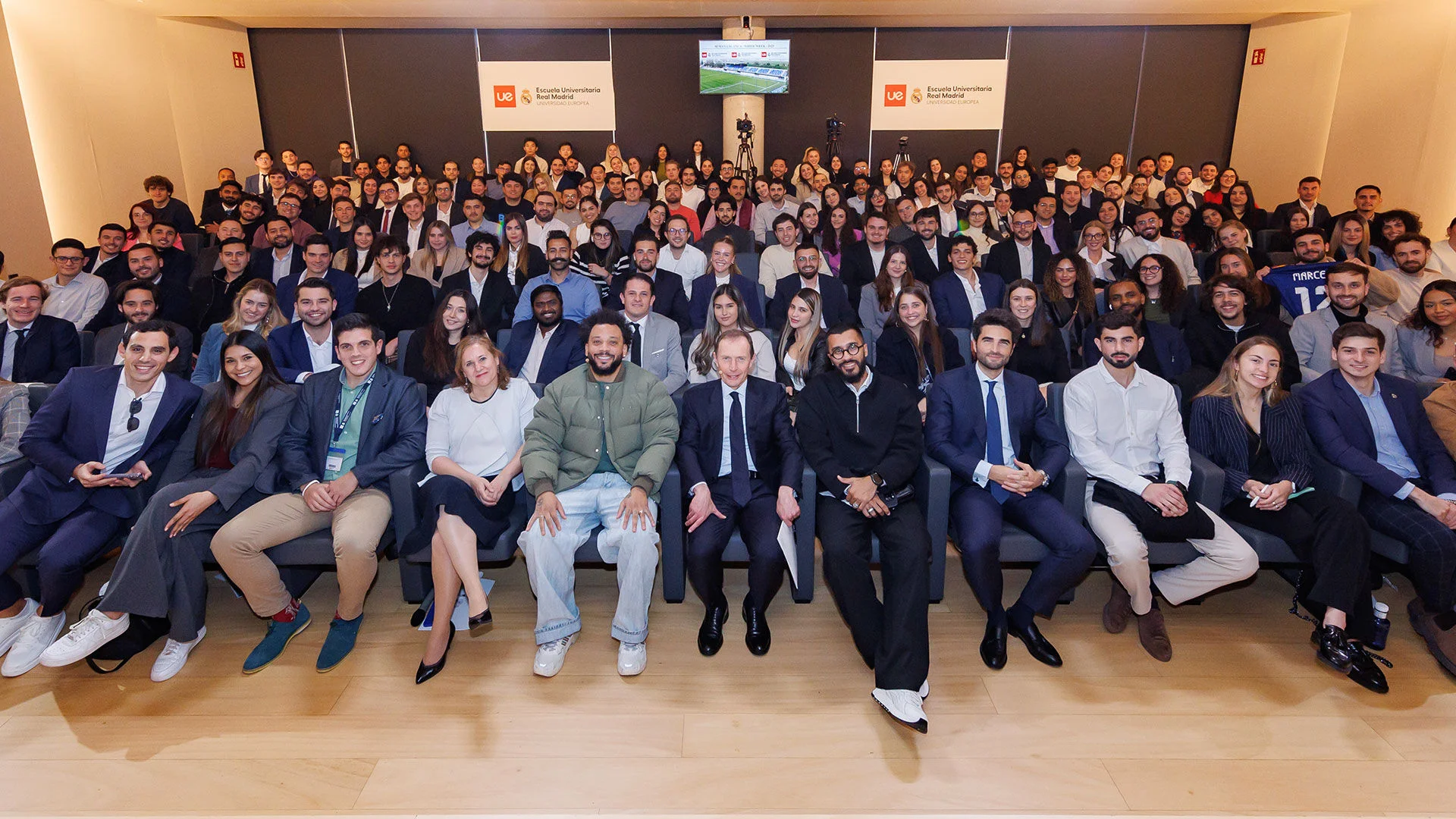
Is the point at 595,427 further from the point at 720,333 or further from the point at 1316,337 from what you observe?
the point at 1316,337

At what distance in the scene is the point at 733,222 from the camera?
22.2 ft

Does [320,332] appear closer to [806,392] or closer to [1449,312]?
[806,392]

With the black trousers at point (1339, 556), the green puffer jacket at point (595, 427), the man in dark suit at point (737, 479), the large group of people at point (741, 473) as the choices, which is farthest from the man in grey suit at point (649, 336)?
the black trousers at point (1339, 556)

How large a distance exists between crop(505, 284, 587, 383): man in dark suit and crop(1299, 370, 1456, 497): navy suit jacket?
327 cm

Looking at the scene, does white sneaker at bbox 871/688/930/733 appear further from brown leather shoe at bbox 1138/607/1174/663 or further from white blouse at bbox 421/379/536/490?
white blouse at bbox 421/379/536/490

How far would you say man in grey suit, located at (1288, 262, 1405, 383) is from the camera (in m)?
3.84

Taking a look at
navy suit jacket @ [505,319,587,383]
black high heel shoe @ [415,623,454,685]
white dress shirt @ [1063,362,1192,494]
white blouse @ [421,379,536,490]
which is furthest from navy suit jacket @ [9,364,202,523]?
white dress shirt @ [1063,362,1192,494]

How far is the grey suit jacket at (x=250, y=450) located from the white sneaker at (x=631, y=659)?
60.1 inches

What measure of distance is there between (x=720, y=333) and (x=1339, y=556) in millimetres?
2627

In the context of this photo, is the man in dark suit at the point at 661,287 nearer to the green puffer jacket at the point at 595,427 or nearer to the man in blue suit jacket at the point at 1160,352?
the green puffer jacket at the point at 595,427

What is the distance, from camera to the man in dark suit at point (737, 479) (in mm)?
2809

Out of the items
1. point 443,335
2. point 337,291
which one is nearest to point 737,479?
point 443,335

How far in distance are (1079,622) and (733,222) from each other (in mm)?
4733

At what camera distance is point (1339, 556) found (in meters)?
2.67
